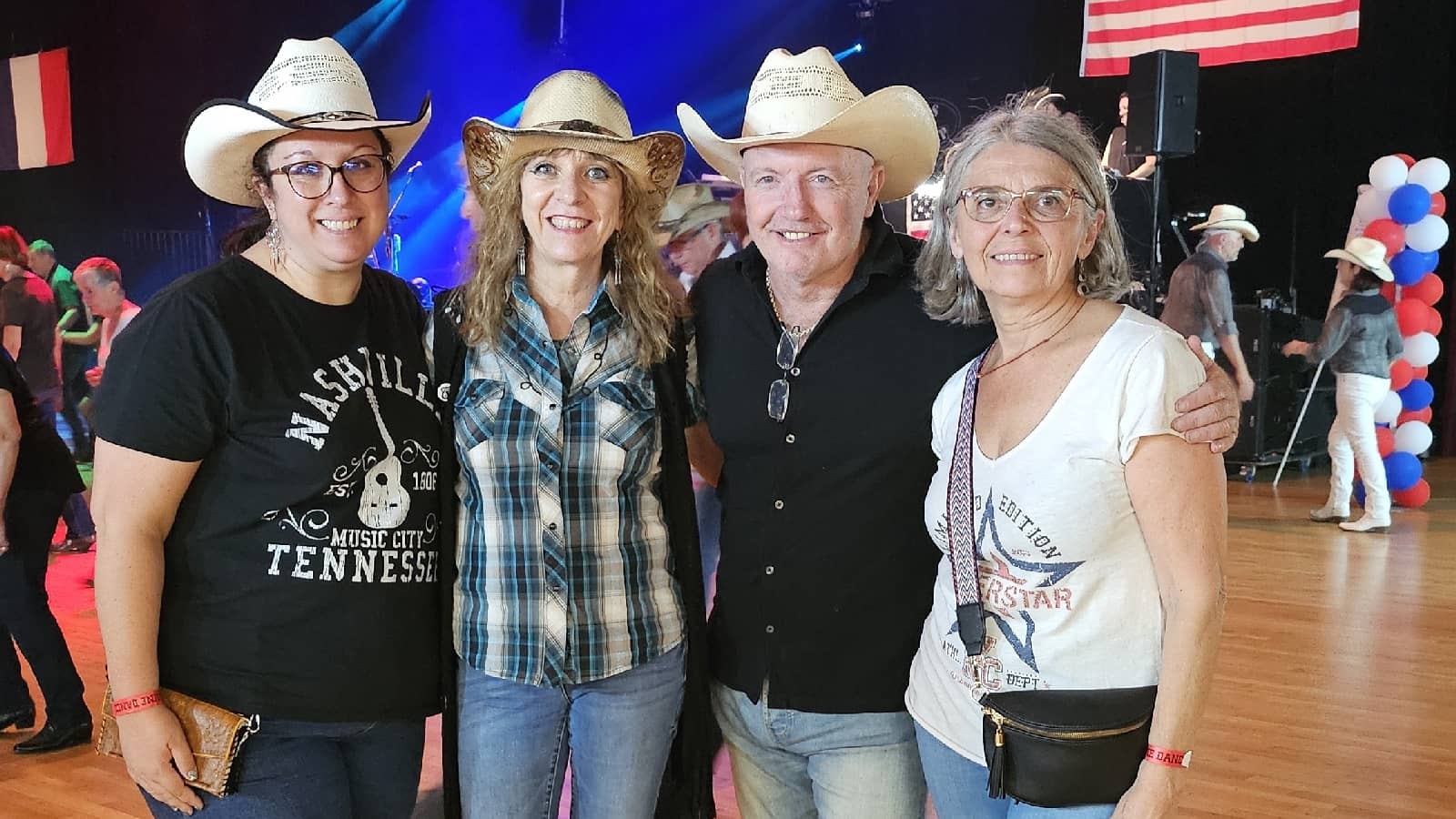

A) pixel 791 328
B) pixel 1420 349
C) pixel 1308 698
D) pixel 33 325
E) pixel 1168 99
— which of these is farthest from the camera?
pixel 1420 349

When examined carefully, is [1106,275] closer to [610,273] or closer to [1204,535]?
[1204,535]

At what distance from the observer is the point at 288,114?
192 cm

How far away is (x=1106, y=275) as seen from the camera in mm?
1845

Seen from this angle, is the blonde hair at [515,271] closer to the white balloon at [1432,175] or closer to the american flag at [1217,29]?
the american flag at [1217,29]

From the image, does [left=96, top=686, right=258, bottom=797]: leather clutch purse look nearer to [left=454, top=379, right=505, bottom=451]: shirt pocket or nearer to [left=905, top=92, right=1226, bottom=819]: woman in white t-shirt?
[left=454, top=379, right=505, bottom=451]: shirt pocket

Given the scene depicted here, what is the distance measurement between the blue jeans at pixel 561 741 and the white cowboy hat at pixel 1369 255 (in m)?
6.77

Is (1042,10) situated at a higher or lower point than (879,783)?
higher

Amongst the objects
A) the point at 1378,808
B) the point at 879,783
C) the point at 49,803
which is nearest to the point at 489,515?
the point at 879,783

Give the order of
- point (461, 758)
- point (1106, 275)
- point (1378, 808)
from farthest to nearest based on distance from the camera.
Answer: point (1378, 808) → point (461, 758) → point (1106, 275)

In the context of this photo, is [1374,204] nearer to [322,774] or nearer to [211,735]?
[322,774]

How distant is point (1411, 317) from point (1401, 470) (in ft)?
3.39

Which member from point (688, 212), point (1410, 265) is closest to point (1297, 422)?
point (1410, 265)

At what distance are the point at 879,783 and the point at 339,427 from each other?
0.99m

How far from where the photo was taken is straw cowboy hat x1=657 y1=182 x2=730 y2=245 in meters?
5.84
